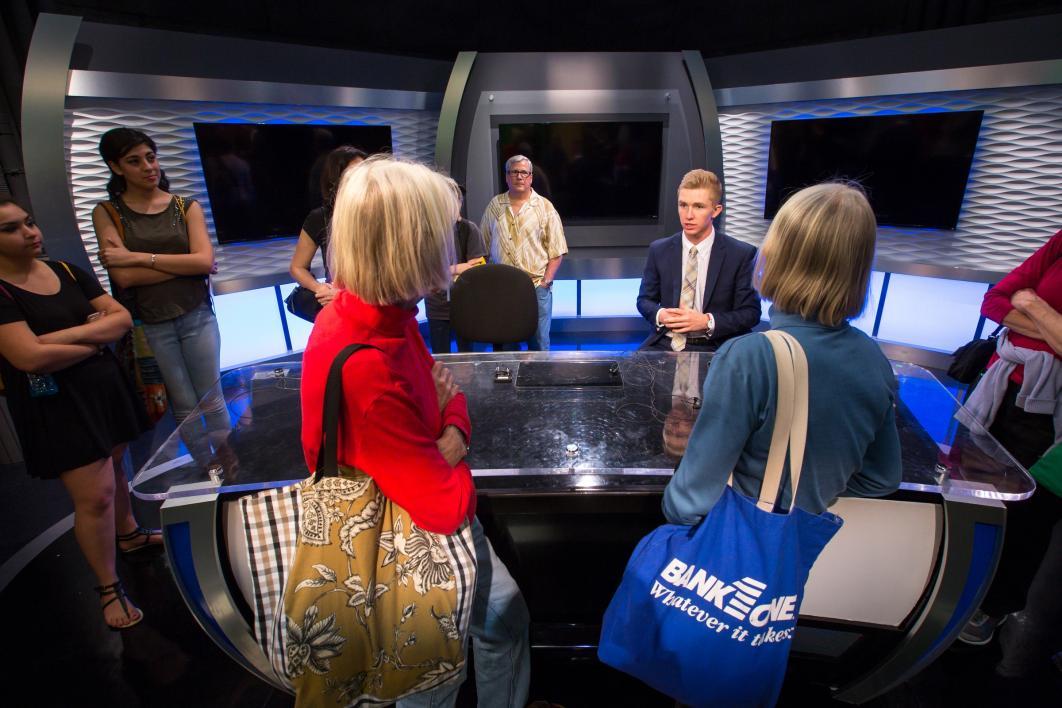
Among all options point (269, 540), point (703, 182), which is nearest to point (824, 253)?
point (269, 540)

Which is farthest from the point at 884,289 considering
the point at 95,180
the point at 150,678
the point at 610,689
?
the point at 95,180

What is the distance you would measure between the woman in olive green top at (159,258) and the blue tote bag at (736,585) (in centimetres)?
263

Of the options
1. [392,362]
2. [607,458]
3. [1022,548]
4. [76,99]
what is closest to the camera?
[392,362]

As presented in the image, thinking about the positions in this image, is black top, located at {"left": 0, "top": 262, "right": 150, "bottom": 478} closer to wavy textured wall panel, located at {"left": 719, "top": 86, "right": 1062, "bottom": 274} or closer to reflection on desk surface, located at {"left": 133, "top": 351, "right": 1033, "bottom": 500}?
reflection on desk surface, located at {"left": 133, "top": 351, "right": 1033, "bottom": 500}

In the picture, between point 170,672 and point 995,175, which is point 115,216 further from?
point 995,175

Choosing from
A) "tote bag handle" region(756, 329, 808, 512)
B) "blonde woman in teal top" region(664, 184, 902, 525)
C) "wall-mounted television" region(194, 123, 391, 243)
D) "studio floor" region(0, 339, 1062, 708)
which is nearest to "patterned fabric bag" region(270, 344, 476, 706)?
"blonde woman in teal top" region(664, 184, 902, 525)

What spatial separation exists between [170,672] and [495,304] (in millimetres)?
2144

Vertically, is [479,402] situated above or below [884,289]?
above

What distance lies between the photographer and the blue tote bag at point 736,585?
3.71 ft

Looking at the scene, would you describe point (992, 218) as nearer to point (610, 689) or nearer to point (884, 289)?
point (884, 289)

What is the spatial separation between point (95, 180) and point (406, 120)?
8.73 feet

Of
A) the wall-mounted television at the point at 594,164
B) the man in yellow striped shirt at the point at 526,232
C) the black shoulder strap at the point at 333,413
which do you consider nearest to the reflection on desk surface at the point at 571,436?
the black shoulder strap at the point at 333,413

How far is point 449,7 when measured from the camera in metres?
5.91

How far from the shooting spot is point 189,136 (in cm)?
432
